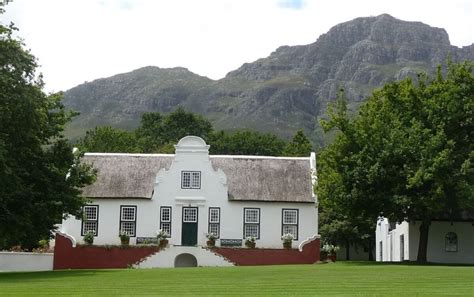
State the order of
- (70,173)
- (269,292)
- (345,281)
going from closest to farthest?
(269,292) < (345,281) < (70,173)

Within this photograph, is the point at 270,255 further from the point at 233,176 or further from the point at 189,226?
the point at 233,176

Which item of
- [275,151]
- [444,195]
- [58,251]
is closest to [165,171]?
[58,251]

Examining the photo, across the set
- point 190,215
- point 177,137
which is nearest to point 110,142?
point 177,137

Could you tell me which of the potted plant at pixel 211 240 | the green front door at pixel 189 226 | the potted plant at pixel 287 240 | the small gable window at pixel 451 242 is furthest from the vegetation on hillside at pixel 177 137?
the small gable window at pixel 451 242

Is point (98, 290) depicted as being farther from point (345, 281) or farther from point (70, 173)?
point (70, 173)

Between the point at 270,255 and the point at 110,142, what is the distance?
4089 cm

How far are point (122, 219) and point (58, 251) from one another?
4879mm

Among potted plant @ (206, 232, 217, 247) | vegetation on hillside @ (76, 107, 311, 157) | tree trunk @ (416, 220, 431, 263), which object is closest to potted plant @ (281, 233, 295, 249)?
potted plant @ (206, 232, 217, 247)

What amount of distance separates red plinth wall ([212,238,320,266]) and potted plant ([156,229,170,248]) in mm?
3024

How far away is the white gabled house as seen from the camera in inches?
1997

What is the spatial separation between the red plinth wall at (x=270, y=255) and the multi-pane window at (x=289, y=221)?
290 centimetres

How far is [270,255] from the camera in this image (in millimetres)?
47719

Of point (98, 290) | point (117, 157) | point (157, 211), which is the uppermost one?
point (117, 157)

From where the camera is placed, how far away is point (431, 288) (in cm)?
2039
